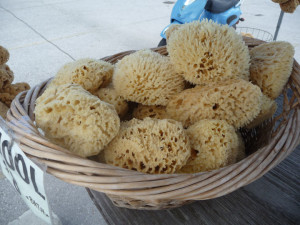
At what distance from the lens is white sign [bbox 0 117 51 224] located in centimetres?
46

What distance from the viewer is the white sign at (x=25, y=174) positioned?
0.46 meters

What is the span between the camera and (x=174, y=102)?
641 millimetres

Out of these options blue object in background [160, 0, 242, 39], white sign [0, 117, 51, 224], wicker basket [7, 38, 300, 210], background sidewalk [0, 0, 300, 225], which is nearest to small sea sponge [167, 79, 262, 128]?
wicker basket [7, 38, 300, 210]

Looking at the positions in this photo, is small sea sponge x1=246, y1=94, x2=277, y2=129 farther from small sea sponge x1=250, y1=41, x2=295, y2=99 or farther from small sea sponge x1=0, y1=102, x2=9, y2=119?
small sea sponge x1=0, y1=102, x2=9, y2=119

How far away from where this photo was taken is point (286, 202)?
1.95ft

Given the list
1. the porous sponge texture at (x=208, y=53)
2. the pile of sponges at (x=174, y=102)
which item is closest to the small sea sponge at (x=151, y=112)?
the pile of sponges at (x=174, y=102)

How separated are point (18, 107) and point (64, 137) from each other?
Result: 18 centimetres

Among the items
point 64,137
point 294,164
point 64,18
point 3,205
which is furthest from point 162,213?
point 64,18

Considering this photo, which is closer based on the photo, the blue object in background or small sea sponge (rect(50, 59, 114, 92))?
small sea sponge (rect(50, 59, 114, 92))

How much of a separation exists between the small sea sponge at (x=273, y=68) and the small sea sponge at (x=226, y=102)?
10 centimetres

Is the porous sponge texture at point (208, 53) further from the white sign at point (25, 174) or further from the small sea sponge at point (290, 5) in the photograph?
the small sea sponge at point (290, 5)

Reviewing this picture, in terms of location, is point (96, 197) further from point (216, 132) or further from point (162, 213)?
point (216, 132)

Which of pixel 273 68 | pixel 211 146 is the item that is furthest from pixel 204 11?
pixel 211 146

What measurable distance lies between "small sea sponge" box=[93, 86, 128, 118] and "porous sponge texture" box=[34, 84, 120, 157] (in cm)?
13
